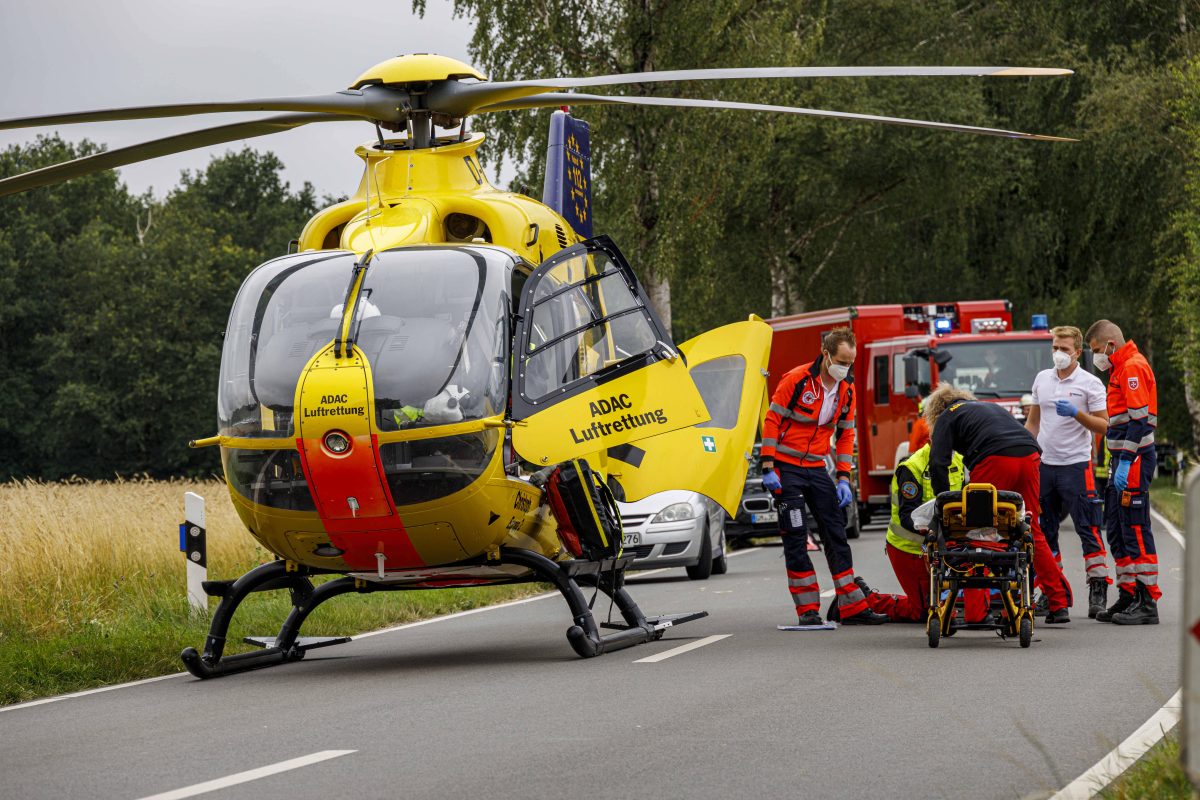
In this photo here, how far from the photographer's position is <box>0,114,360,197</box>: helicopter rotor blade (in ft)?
32.1

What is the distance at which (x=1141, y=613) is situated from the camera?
1238cm

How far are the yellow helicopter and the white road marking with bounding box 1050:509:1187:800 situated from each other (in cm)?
338

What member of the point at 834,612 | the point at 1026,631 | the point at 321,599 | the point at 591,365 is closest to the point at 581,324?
the point at 591,365

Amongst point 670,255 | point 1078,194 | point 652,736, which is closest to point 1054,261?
point 1078,194

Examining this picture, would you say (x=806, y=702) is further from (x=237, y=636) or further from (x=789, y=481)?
(x=237, y=636)

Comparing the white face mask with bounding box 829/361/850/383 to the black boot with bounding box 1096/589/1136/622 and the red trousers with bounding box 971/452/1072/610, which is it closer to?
the red trousers with bounding box 971/452/1072/610

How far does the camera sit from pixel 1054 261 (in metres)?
42.1

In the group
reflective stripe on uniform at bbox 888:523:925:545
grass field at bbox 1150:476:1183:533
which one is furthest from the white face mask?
grass field at bbox 1150:476:1183:533

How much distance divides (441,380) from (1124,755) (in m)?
4.81

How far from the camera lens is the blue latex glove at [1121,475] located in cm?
1262

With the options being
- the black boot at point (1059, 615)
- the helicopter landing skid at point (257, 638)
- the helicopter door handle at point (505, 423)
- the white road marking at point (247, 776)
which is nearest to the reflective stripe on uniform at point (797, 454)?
the black boot at point (1059, 615)

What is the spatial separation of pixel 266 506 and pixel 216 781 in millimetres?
→ 3691

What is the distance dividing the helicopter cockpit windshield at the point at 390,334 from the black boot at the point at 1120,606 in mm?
4994

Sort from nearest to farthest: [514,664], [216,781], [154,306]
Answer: [216,781] → [514,664] → [154,306]
